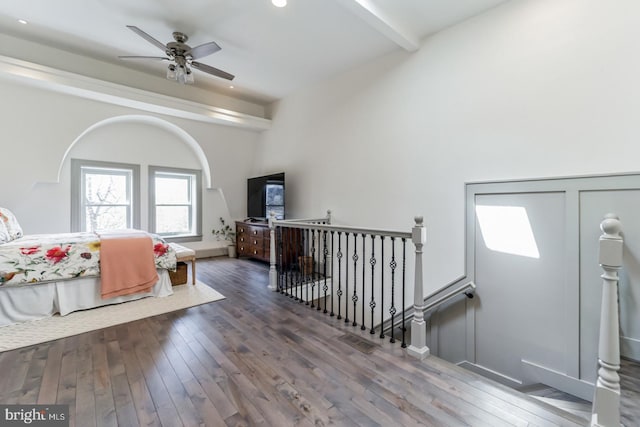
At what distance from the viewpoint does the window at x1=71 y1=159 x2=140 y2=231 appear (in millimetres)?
4699

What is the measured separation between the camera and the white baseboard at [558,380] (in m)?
2.29

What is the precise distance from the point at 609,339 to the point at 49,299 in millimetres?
4561

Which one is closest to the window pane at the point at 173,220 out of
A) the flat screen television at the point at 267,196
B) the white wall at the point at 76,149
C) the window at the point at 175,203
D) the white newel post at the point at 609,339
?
the window at the point at 175,203

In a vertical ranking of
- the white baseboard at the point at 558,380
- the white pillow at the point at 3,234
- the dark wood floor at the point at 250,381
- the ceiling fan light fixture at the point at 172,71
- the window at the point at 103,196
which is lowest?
the white baseboard at the point at 558,380

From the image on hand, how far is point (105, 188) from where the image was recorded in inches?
198

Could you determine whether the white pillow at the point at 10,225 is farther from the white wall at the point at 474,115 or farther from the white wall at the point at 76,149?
the white wall at the point at 474,115

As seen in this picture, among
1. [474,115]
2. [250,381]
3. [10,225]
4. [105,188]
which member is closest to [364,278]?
[250,381]

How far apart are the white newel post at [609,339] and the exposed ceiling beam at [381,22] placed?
8.79ft

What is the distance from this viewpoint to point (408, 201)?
3.55 m

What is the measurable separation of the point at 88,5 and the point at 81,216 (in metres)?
3.36

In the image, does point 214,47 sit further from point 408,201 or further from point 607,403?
point 607,403

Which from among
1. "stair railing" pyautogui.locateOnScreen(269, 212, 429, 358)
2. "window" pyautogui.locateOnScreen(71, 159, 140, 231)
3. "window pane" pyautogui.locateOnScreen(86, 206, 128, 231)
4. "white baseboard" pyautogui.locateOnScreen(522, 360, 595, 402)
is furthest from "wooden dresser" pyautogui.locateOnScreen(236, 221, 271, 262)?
"white baseboard" pyautogui.locateOnScreen(522, 360, 595, 402)

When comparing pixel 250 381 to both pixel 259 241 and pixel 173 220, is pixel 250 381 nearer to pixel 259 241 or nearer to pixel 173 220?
pixel 259 241

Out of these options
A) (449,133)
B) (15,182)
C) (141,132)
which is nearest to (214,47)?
(449,133)
